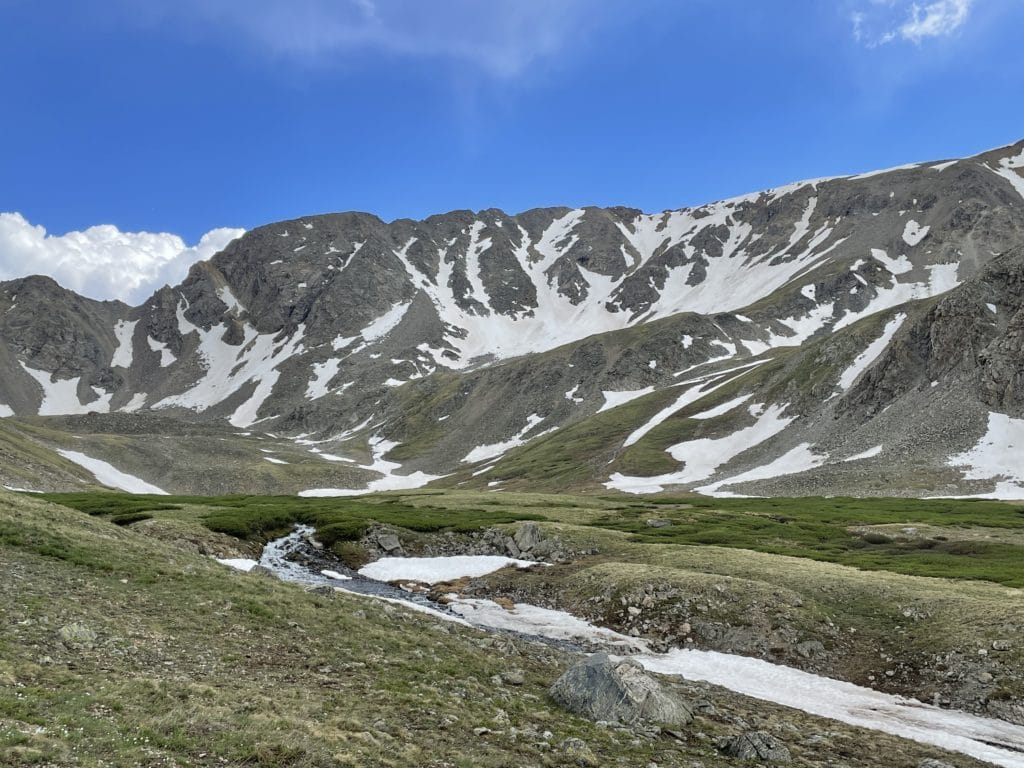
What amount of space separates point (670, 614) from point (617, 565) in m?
9.47

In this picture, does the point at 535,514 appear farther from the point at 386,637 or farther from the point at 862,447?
the point at 862,447

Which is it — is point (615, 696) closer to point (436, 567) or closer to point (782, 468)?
point (436, 567)

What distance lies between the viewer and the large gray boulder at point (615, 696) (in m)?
17.8

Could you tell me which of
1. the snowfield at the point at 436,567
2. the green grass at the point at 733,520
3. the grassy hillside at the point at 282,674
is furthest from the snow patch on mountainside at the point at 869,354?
the grassy hillside at the point at 282,674

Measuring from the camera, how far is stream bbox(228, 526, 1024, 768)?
814 inches

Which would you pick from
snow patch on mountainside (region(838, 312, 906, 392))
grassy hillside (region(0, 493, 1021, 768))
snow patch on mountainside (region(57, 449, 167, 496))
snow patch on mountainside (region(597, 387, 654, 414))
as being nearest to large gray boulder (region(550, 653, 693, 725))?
grassy hillside (region(0, 493, 1021, 768))

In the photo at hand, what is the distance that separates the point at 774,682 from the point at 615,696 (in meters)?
12.4

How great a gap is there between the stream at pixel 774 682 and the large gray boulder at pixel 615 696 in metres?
7.71

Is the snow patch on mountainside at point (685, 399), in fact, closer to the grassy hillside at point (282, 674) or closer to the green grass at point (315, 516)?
the green grass at point (315, 516)

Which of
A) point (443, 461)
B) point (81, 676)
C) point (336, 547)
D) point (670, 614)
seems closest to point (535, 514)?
point (336, 547)

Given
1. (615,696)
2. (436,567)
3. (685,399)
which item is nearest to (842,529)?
(436,567)

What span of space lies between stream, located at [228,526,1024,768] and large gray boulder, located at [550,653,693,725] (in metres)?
7.71

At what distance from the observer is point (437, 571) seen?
4816cm

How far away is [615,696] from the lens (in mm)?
18094
